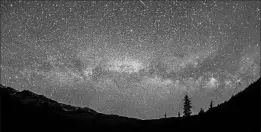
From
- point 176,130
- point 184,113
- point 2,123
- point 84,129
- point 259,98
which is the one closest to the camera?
point 259,98

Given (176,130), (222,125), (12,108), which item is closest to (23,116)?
(12,108)

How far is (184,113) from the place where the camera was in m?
71.4

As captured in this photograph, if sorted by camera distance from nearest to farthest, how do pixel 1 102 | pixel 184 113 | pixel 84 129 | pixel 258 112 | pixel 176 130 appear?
pixel 258 112
pixel 1 102
pixel 176 130
pixel 84 129
pixel 184 113

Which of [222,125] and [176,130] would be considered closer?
[222,125]

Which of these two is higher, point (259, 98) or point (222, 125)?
point (259, 98)

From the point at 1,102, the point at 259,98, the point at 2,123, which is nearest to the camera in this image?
the point at 259,98

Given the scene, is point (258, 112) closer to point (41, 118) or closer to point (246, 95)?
point (246, 95)

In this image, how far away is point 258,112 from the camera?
1806 cm

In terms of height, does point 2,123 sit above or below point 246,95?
below

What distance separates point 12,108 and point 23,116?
5.83 feet

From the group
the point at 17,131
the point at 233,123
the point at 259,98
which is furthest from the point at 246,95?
the point at 17,131

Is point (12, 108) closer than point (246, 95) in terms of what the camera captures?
No

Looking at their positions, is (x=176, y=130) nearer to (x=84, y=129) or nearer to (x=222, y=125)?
(x=222, y=125)

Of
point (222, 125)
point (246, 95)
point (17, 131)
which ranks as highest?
point (246, 95)
